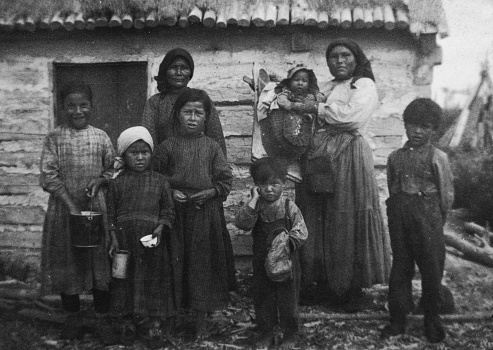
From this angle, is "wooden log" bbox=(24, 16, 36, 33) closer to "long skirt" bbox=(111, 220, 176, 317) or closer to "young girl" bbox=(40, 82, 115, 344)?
"young girl" bbox=(40, 82, 115, 344)

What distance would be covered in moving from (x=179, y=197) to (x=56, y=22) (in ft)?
8.47

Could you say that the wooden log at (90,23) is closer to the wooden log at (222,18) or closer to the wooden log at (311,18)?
the wooden log at (222,18)

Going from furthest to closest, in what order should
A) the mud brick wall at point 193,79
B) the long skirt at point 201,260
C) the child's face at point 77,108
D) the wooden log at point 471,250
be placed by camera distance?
the wooden log at point 471,250 < the mud brick wall at point 193,79 < the child's face at point 77,108 < the long skirt at point 201,260

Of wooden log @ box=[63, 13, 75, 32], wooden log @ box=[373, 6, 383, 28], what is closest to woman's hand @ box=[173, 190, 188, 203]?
wooden log @ box=[63, 13, 75, 32]

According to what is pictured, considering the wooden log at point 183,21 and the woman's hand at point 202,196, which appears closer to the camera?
the woman's hand at point 202,196

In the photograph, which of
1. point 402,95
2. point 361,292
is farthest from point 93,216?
point 402,95

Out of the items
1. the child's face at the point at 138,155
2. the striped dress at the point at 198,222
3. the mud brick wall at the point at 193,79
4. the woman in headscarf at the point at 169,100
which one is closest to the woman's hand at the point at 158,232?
the striped dress at the point at 198,222

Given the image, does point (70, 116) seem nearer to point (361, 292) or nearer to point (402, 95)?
point (361, 292)

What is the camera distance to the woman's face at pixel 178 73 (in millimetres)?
3934

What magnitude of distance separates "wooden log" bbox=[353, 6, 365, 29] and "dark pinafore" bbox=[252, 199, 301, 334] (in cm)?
231

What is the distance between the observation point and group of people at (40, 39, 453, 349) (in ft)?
11.1

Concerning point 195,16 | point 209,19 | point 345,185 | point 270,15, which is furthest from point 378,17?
point 345,185

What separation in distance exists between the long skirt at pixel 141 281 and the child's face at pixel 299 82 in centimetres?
148

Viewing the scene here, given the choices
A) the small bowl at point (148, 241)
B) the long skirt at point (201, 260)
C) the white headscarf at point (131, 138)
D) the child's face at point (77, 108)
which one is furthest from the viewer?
the child's face at point (77, 108)
